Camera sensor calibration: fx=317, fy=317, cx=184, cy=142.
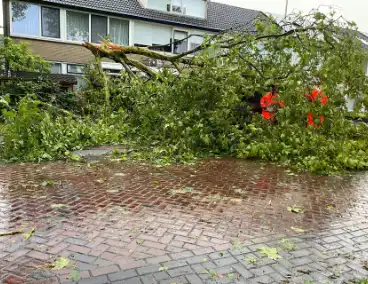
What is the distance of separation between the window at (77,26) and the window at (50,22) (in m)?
0.54

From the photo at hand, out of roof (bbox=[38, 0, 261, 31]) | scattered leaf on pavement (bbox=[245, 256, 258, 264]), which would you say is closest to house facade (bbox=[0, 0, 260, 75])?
roof (bbox=[38, 0, 261, 31])

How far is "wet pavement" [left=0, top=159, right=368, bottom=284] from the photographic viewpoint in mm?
2781

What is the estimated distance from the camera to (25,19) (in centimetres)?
1739

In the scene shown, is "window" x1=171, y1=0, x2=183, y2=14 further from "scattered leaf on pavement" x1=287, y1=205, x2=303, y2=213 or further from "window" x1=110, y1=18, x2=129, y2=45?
"scattered leaf on pavement" x1=287, y1=205, x2=303, y2=213

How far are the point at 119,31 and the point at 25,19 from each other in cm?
530

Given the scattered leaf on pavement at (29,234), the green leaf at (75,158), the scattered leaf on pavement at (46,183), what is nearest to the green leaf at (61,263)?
the scattered leaf on pavement at (29,234)

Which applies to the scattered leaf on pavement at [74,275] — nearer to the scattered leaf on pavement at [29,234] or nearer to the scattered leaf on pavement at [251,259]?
the scattered leaf on pavement at [29,234]

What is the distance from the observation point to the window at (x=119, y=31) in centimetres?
1970

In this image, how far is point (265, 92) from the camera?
768cm

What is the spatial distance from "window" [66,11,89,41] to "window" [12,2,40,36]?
5.40ft

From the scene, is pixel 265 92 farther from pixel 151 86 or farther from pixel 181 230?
pixel 181 230

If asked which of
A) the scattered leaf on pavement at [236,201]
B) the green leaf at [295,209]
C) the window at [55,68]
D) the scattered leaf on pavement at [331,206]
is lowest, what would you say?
the scattered leaf on pavement at [331,206]

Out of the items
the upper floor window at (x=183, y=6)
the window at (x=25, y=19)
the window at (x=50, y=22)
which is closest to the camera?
the window at (x=25, y=19)

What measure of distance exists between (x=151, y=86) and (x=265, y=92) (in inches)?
131
